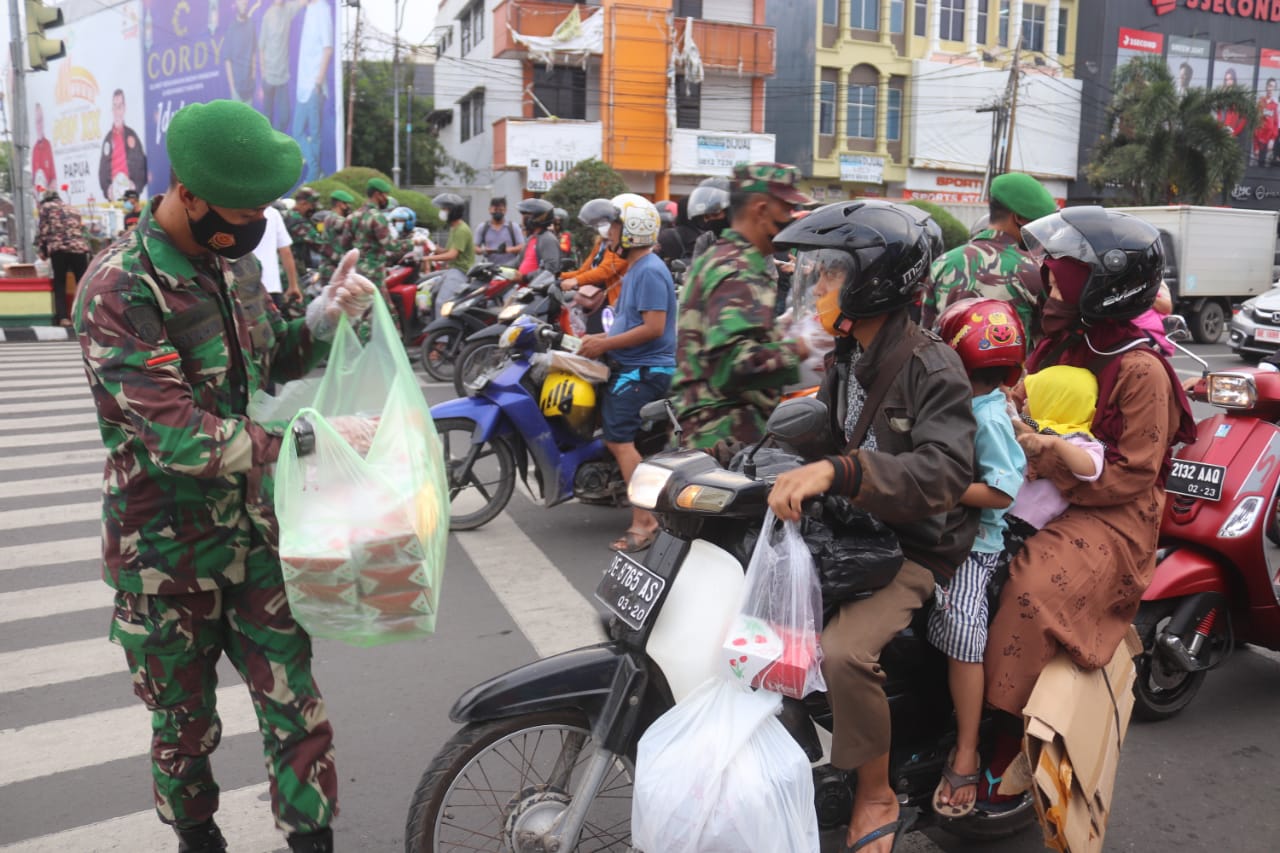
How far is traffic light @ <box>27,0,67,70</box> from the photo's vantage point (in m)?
13.8

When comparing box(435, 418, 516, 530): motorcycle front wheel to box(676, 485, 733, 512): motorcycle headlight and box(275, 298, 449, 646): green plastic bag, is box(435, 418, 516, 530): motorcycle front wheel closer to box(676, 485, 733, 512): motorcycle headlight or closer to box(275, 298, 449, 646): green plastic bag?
box(275, 298, 449, 646): green plastic bag

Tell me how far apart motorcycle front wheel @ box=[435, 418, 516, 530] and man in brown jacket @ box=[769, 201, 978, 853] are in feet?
11.6

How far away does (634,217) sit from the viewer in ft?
17.9

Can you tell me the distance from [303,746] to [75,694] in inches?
75.7

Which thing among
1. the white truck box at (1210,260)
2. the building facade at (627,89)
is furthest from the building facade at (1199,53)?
the white truck box at (1210,260)

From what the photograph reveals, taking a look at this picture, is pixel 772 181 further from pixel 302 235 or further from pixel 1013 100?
pixel 1013 100

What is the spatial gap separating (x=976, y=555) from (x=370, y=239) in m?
8.68

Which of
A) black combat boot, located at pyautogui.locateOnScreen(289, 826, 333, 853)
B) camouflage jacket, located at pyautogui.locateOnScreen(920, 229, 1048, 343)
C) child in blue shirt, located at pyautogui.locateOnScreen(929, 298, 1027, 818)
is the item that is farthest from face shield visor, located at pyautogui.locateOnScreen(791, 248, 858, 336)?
black combat boot, located at pyautogui.locateOnScreen(289, 826, 333, 853)

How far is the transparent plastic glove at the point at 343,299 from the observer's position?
2.75 m

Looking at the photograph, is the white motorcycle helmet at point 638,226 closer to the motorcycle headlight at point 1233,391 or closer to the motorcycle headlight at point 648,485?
the motorcycle headlight at point 1233,391

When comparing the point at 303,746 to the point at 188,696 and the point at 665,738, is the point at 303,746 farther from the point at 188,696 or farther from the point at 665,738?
the point at 665,738

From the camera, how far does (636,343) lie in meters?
5.46

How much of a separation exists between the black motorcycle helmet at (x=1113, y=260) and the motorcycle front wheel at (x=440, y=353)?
832cm

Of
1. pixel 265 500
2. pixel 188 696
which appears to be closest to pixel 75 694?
pixel 188 696
